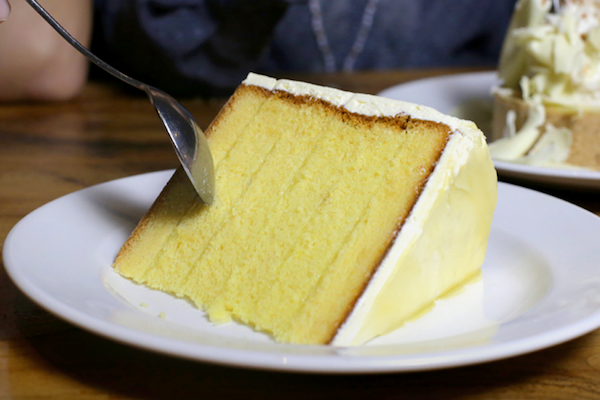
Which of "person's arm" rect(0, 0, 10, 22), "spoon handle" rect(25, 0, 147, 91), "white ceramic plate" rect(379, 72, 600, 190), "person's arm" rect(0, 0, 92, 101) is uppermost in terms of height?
"spoon handle" rect(25, 0, 147, 91)

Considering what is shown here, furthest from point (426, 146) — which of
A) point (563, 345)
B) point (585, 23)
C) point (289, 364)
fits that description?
point (585, 23)

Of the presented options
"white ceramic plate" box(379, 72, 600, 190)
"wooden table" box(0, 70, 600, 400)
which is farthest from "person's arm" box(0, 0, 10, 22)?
"white ceramic plate" box(379, 72, 600, 190)

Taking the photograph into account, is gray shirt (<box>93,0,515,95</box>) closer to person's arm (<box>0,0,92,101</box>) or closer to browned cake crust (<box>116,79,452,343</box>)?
person's arm (<box>0,0,92,101</box>)

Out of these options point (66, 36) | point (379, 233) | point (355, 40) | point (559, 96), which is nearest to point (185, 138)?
point (66, 36)

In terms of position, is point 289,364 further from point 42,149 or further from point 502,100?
point 502,100

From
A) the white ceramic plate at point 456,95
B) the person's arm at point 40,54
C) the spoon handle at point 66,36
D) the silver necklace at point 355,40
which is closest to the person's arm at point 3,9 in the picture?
the spoon handle at point 66,36

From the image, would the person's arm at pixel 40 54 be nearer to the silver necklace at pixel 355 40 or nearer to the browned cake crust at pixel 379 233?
the silver necklace at pixel 355 40
